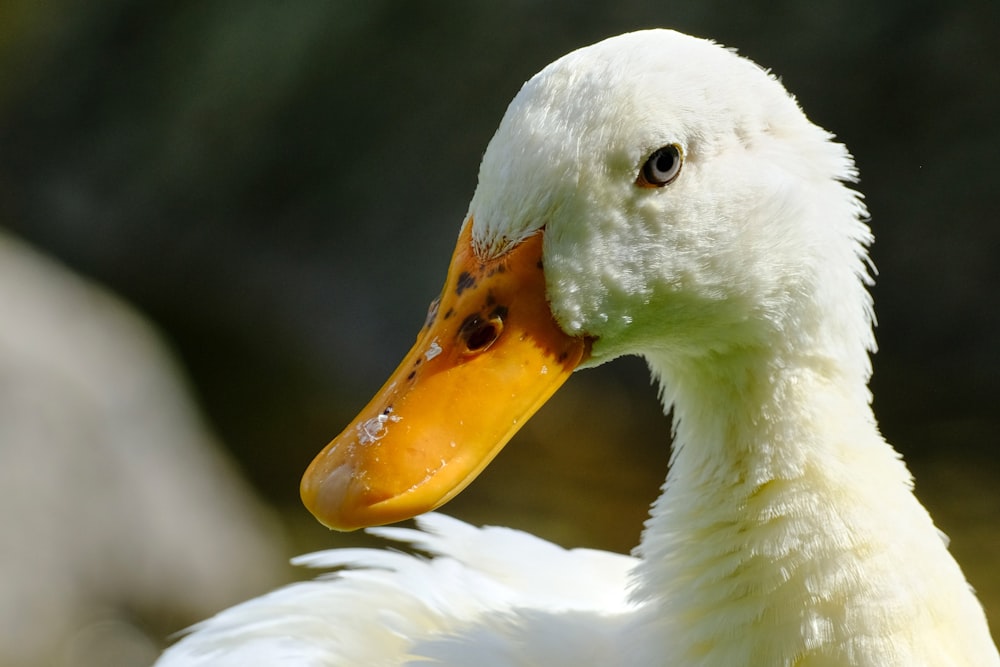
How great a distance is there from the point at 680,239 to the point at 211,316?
15.3 feet

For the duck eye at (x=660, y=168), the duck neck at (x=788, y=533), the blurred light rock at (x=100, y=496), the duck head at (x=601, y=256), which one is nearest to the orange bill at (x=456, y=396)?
the duck head at (x=601, y=256)

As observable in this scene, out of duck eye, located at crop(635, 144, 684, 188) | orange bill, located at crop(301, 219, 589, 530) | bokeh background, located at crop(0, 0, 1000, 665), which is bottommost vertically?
orange bill, located at crop(301, 219, 589, 530)

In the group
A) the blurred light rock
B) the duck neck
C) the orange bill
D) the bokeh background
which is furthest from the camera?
the bokeh background

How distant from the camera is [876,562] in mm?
1527

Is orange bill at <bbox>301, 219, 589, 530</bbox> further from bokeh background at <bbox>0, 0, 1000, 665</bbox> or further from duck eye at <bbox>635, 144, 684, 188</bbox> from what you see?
bokeh background at <bbox>0, 0, 1000, 665</bbox>

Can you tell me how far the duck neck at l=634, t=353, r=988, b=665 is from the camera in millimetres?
1515

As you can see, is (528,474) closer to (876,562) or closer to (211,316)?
(211,316)

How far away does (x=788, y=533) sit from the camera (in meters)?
A: 1.54

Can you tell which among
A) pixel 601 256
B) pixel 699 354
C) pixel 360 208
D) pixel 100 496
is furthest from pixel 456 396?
pixel 360 208

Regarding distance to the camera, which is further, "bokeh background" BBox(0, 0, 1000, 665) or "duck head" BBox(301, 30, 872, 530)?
"bokeh background" BBox(0, 0, 1000, 665)

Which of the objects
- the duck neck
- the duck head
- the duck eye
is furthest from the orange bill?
the duck neck

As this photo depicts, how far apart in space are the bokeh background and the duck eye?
280 centimetres

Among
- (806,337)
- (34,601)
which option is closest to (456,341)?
(806,337)

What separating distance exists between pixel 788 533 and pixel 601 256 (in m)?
0.50
